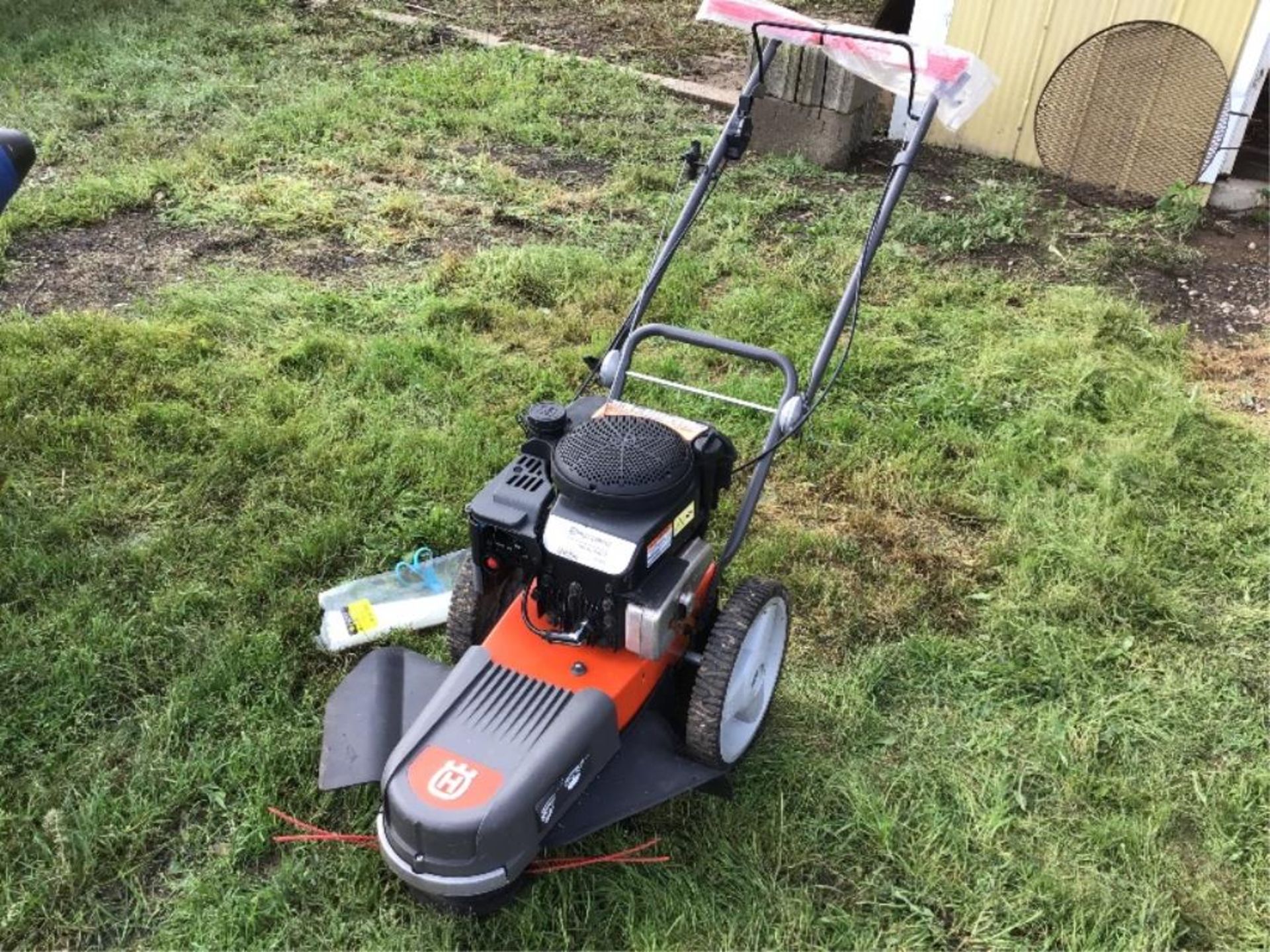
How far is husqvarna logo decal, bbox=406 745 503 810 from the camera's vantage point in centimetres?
204

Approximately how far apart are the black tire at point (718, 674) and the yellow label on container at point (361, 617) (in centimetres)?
100

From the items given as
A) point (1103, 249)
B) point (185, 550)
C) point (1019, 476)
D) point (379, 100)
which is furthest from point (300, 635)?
point (379, 100)

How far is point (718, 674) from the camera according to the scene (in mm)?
2396

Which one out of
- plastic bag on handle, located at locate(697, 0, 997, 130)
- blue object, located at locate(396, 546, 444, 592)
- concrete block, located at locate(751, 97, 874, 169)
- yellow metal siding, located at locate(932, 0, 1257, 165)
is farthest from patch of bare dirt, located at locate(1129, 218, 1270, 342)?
blue object, located at locate(396, 546, 444, 592)

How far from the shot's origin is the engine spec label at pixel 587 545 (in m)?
2.19

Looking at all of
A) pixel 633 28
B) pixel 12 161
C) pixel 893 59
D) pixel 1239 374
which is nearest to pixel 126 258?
pixel 12 161

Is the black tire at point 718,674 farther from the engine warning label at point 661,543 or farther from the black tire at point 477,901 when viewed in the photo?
the black tire at point 477,901

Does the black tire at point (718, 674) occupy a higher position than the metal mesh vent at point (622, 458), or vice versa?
the metal mesh vent at point (622, 458)

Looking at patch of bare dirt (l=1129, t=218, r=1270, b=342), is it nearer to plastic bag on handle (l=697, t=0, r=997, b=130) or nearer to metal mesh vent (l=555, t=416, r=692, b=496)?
plastic bag on handle (l=697, t=0, r=997, b=130)

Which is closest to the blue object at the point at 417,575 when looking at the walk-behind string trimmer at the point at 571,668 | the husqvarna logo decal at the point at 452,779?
the walk-behind string trimmer at the point at 571,668

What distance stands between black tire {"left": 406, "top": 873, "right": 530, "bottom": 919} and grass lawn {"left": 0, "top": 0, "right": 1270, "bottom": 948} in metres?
0.05

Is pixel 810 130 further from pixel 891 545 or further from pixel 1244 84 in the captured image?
pixel 891 545

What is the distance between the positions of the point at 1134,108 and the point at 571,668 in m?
4.82

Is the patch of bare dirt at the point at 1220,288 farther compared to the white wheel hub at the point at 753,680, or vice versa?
the patch of bare dirt at the point at 1220,288
